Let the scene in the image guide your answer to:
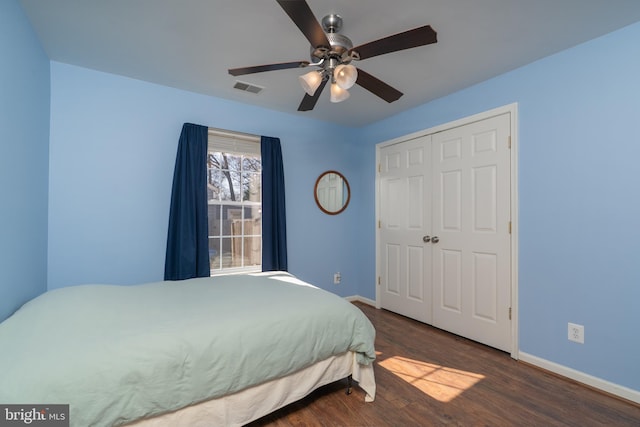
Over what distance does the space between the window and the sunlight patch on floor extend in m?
1.85

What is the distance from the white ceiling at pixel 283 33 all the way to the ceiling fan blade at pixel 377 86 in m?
0.38

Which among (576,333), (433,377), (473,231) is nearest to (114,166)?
(433,377)

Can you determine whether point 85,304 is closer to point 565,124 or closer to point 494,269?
point 494,269

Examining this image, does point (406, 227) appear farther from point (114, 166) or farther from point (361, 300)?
point (114, 166)

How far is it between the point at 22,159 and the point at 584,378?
13.7 feet

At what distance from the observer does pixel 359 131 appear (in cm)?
421

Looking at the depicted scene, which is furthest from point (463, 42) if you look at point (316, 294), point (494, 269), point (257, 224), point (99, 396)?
point (99, 396)

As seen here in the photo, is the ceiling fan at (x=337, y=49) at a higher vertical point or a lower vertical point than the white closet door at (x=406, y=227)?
higher

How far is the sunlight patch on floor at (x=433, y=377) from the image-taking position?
198cm

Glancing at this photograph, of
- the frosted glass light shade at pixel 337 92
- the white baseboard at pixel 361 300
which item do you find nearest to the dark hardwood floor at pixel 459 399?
the white baseboard at pixel 361 300

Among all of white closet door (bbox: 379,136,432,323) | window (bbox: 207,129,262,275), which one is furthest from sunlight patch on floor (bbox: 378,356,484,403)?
window (bbox: 207,129,262,275)

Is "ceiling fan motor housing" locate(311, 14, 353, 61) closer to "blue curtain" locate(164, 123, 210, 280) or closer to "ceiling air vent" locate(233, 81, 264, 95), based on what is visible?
"ceiling air vent" locate(233, 81, 264, 95)

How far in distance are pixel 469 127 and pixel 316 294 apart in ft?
7.36

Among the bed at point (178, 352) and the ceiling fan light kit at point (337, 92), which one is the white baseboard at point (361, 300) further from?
the ceiling fan light kit at point (337, 92)
